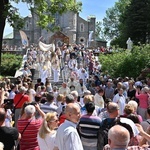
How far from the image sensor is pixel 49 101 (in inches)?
366

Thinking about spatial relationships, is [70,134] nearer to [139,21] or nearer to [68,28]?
[139,21]

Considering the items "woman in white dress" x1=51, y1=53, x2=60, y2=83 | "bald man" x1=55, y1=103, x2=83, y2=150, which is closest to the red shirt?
"bald man" x1=55, y1=103, x2=83, y2=150

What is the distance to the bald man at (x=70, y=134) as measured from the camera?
17.5 ft

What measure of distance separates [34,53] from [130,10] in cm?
2529

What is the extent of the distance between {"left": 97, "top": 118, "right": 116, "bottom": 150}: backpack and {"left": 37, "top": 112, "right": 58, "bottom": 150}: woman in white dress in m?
0.86

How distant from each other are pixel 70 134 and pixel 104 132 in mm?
1279

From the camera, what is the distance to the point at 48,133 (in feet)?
21.0

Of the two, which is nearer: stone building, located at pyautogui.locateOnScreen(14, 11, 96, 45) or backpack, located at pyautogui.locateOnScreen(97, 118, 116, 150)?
backpack, located at pyautogui.locateOnScreen(97, 118, 116, 150)

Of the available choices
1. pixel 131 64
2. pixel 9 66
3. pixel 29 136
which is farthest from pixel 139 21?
pixel 29 136

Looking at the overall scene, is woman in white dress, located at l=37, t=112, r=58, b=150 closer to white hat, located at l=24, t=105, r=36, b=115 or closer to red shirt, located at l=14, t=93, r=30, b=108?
white hat, located at l=24, t=105, r=36, b=115

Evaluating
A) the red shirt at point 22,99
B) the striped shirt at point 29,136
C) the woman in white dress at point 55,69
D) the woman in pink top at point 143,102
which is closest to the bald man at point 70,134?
the striped shirt at point 29,136

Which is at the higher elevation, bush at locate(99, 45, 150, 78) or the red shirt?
bush at locate(99, 45, 150, 78)

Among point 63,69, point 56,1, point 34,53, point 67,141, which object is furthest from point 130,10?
point 67,141

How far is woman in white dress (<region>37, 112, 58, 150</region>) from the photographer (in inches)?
250
